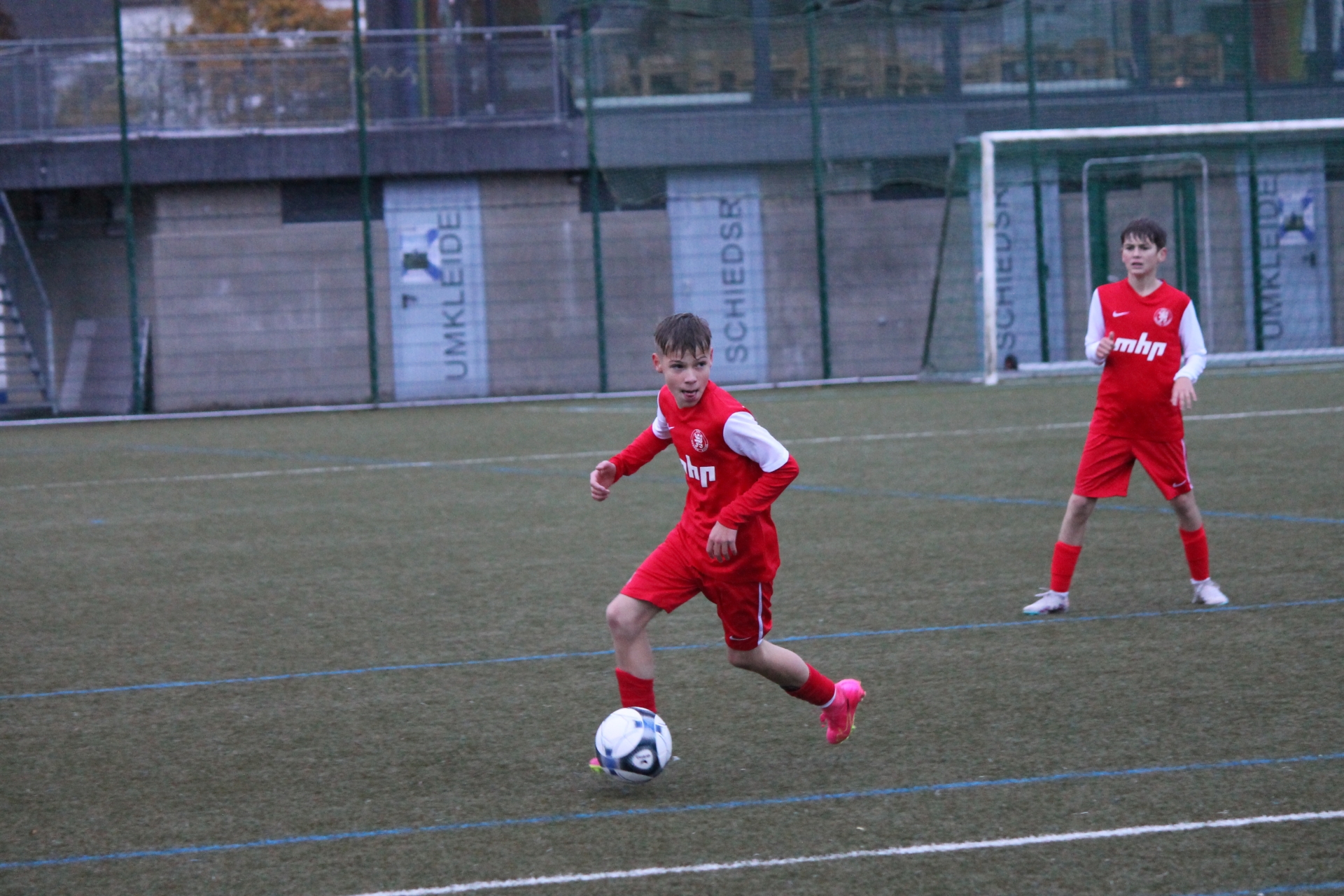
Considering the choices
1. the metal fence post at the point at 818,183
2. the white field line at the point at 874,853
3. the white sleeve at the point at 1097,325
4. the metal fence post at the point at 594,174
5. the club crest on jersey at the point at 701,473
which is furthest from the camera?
the metal fence post at the point at 818,183

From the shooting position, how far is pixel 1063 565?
5.64 metres

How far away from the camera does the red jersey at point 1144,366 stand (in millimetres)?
5734

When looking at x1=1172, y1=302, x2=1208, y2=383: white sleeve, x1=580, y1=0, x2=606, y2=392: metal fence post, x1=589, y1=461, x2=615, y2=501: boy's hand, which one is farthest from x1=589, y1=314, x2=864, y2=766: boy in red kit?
x1=580, y1=0, x2=606, y2=392: metal fence post

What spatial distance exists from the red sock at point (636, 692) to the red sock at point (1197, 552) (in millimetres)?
2626

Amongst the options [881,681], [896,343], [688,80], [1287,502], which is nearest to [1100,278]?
[896,343]

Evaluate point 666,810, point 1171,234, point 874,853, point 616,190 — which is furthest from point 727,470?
Answer: point 1171,234

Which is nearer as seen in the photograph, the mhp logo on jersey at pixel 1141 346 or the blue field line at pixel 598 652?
the blue field line at pixel 598 652

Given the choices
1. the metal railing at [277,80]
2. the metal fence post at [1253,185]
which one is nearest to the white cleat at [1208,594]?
the metal fence post at [1253,185]

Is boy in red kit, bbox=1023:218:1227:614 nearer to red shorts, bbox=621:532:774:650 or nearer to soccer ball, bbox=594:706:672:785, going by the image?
red shorts, bbox=621:532:774:650

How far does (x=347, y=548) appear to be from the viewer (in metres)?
7.80

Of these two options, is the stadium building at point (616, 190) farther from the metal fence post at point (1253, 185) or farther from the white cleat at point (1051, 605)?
the white cleat at point (1051, 605)

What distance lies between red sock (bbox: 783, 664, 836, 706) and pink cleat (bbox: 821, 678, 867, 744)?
2cm

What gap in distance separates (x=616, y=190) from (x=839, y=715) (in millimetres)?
15246

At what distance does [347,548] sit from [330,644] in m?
2.26
